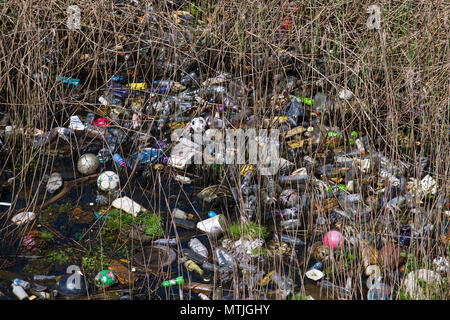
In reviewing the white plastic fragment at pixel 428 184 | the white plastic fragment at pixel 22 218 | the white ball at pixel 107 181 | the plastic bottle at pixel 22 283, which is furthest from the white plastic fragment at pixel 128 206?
the white plastic fragment at pixel 428 184

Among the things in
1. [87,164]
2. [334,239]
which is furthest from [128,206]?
[334,239]

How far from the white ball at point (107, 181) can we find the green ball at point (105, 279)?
644 mm

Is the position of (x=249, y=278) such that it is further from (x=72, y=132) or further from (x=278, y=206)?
(x=72, y=132)

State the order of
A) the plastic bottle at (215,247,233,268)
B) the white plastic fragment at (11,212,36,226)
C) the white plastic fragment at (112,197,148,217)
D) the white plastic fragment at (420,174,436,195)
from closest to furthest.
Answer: the plastic bottle at (215,247,233,268), the white plastic fragment at (11,212,36,226), the white plastic fragment at (112,197,148,217), the white plastic fragment at (420,174,436,195)

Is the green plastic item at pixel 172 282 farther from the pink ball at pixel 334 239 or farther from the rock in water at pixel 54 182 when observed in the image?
the rock in water at pixel 54 182

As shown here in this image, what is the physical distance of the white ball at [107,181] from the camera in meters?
2.85

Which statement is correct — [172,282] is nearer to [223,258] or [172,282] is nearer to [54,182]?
A: [223,258]

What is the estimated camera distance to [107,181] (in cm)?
285

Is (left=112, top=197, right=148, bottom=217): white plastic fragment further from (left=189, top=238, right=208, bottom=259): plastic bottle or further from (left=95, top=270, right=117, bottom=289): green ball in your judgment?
(left=95, top=270, right=117, bottom=289): green ball

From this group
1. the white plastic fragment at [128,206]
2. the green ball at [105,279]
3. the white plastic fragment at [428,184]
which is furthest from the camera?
the white plastic fragment at [428,184]

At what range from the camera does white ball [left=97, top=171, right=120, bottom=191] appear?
2852mm

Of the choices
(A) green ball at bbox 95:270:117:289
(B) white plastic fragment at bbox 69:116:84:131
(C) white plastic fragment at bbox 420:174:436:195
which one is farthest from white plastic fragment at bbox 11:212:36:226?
(C) white plastic fragment at bbox 420:174:436:195

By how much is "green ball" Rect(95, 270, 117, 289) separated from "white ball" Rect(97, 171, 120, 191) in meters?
0.64

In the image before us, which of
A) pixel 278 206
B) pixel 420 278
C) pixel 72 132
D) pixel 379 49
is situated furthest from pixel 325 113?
pixel 72 132
